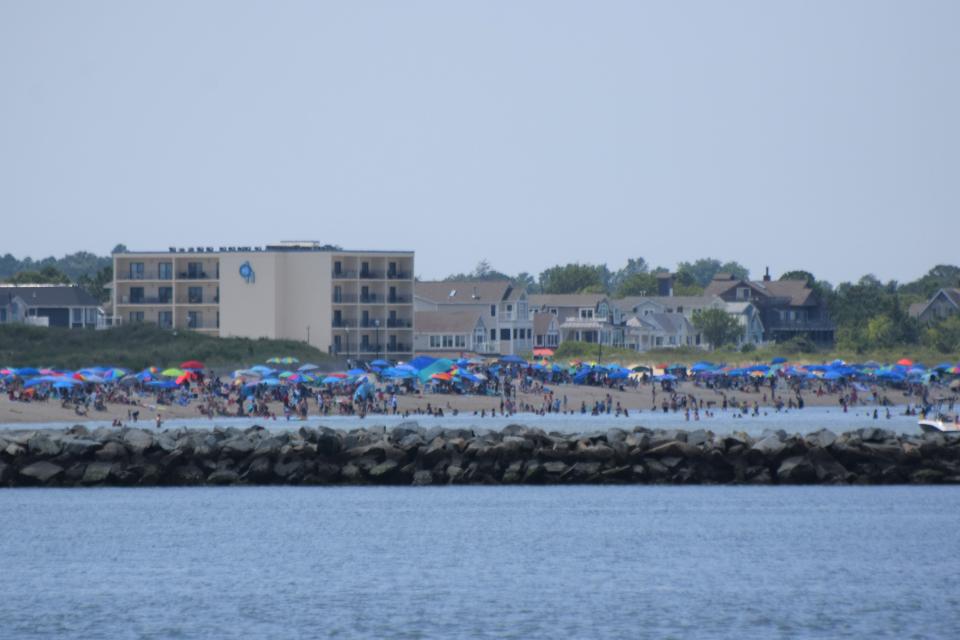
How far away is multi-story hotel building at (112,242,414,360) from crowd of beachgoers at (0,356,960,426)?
514 inches

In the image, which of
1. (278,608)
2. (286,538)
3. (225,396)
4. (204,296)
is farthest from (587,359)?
(278,608)

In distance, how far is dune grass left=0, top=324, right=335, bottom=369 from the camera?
114438 mm

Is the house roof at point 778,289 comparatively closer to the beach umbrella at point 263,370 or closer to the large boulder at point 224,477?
the beach umbrella at point 263,370

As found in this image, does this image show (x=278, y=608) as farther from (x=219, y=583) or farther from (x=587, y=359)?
(x=587, y=359)

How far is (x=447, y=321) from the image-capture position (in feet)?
493

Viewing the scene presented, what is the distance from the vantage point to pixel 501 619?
32.8 metres

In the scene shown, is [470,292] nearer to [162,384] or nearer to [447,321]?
[447,321]

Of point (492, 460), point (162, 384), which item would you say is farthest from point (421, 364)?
point (492, 460)

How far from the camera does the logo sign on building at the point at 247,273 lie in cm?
13562

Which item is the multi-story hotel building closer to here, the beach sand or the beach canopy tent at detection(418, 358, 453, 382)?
the beach sand

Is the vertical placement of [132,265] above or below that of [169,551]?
above

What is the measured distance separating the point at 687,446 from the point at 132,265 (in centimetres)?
9276

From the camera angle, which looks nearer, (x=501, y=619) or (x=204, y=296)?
(x=501, y=619)

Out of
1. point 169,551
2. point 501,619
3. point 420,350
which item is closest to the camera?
point 501,619
